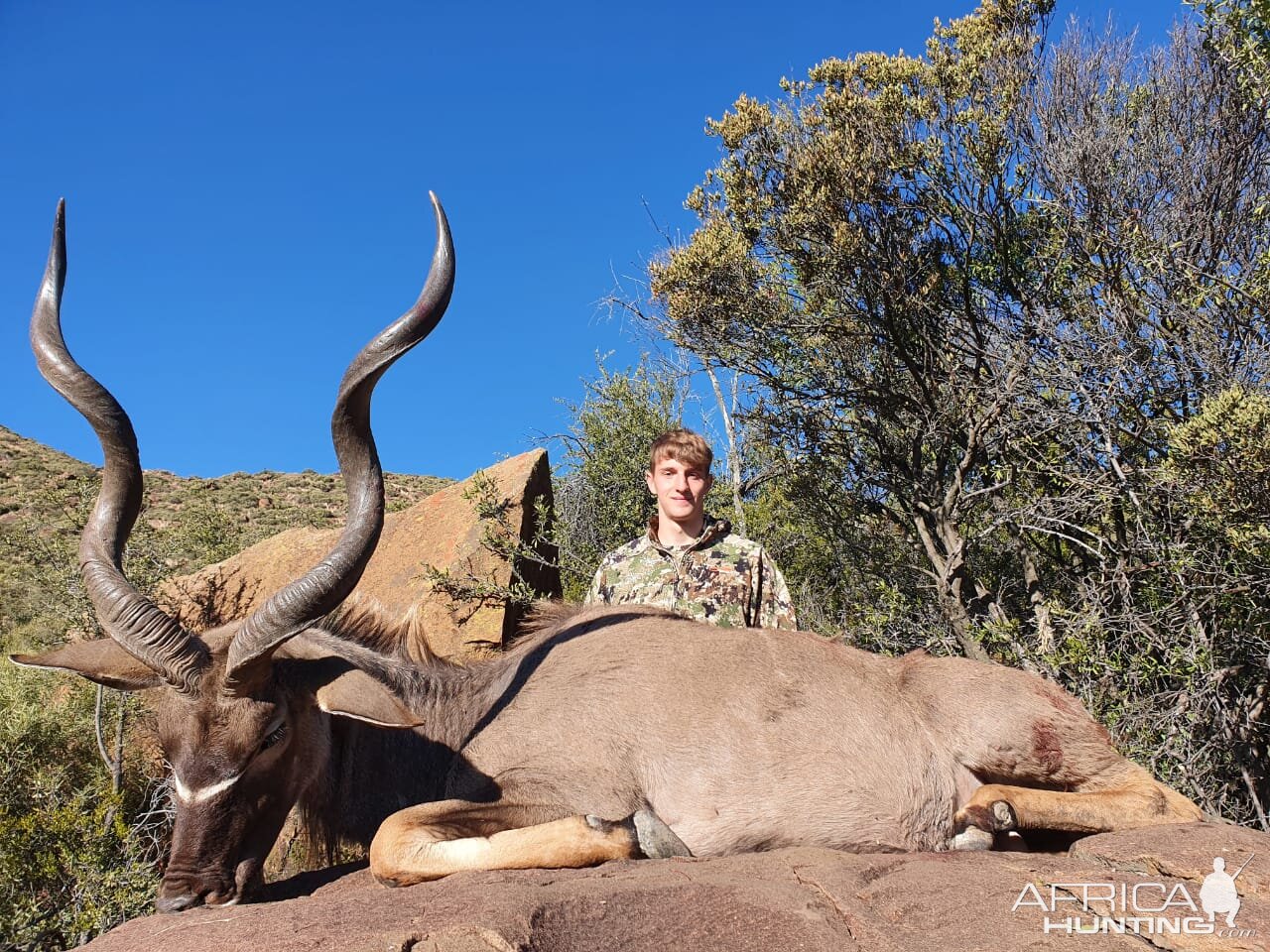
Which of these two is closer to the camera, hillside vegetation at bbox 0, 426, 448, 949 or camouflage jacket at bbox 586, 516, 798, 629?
hillside vegetation at bbox 0, 426, 448, 949

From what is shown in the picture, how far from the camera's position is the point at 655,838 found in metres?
4.29

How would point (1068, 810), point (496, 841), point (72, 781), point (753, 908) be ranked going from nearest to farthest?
1. point (753, 908)
2. point (496, 841)
3. point (1068, 810)
4. point (72, 781)

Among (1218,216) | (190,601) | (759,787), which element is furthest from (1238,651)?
(190,601)

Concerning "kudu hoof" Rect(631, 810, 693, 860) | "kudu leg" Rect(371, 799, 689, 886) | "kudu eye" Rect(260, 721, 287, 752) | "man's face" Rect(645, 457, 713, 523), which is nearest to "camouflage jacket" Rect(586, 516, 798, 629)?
"man's face" Rect(645, 457, 713, 523)

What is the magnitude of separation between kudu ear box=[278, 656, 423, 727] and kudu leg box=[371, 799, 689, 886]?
1.46 feet

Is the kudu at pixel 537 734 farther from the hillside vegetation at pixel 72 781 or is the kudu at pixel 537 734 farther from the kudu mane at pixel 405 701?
the hillside vegetation at pixel 72 781

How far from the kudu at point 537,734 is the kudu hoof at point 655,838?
1cm

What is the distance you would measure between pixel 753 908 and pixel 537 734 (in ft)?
5.24

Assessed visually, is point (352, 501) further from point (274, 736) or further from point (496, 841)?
point (496, 841)

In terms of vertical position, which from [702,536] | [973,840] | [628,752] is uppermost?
[702,536]

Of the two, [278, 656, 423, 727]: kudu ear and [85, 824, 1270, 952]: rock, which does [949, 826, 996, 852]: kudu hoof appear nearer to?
[85, 824, 1270, 952]: rock

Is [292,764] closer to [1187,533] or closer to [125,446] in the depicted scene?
[125,446]

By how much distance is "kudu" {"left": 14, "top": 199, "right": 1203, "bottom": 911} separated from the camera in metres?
4.13

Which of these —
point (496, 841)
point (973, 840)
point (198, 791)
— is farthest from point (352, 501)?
point (973, 840)
